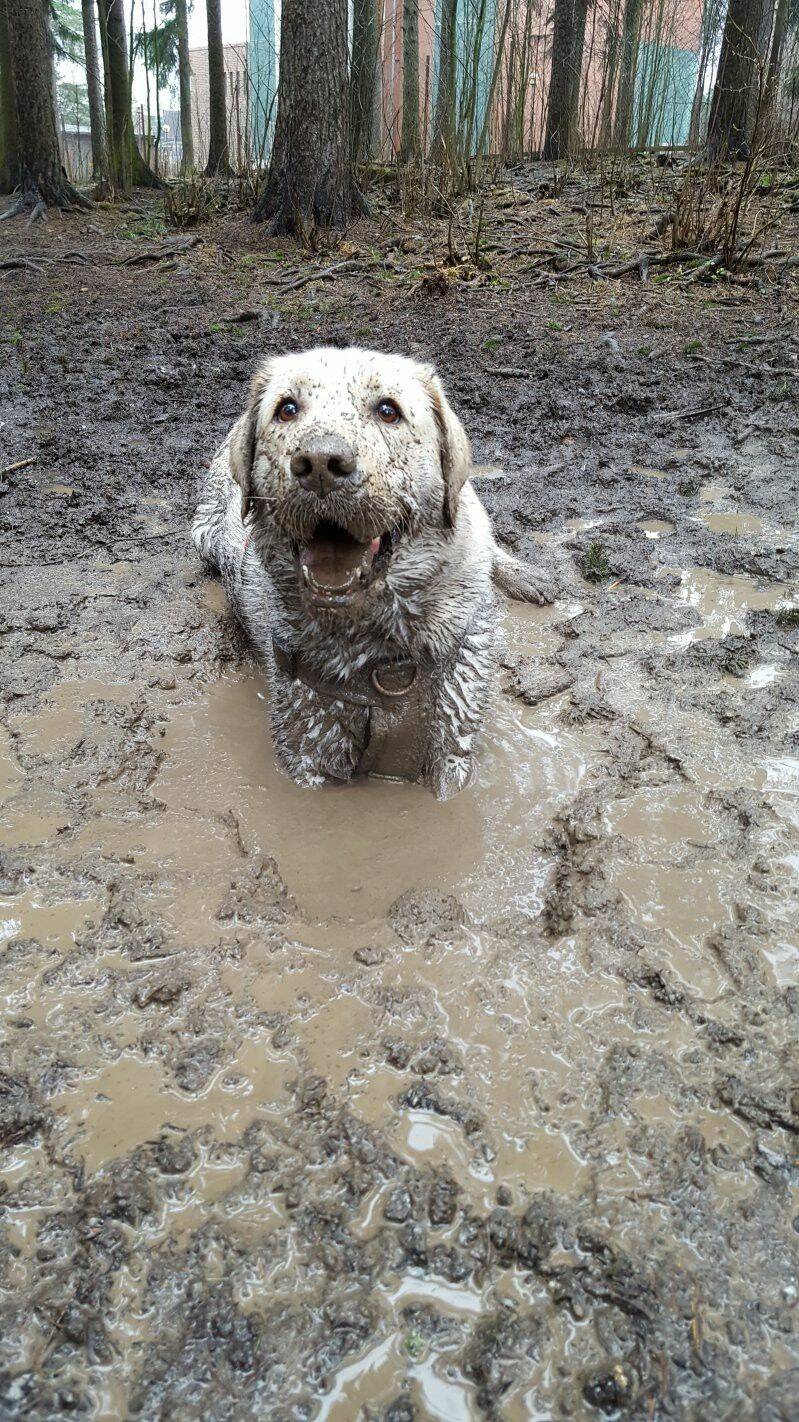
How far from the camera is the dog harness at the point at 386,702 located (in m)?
3.32

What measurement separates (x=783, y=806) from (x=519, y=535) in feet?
9.13

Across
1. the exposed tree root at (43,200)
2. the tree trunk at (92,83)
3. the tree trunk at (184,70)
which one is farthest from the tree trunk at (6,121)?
the tree trunk at (184,70)

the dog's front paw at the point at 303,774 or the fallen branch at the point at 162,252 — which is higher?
the fallen branch at the point at 162,252

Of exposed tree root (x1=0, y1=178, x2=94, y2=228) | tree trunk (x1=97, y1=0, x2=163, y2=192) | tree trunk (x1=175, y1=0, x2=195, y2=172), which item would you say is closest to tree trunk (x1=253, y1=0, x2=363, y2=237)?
exposed tree root (x1=0, y1=178, x2=94, y2=228)

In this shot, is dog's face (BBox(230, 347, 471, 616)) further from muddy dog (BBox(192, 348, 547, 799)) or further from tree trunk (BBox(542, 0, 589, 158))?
tree trunk (BBox(542, 0, 589, 158))

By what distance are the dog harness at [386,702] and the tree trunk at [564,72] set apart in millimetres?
14349

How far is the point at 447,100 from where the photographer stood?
11.3 meters

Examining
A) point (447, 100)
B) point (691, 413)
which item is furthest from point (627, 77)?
point (691, 413)

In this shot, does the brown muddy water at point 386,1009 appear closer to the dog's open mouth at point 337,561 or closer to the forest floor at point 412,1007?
the forest floor at point 412,1007

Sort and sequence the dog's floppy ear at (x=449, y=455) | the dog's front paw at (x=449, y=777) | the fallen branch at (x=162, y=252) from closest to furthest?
the dog's floppy ear at (x=449, y=455), the dog's front paw at (x=449, y=777), the fallen branch at (x=162, y=252)

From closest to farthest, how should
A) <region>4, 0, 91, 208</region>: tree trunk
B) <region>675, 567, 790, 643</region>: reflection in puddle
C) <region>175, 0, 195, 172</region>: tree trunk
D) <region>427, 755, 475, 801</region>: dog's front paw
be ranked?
<region>427, 755, 475, 801</region>: dog's front paw → <region>675, 567, 790, 643</region>: reflection in puddle → <region>4, 0, 91, 208</region>: tree trunk → <region>175, 0, 195, 172</region>: tree trunk

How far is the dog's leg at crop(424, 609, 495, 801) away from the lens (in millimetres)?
3451

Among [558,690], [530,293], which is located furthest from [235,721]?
[530,293]

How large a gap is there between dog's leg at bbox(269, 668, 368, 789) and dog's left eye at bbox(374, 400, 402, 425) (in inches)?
Result: 40.1
